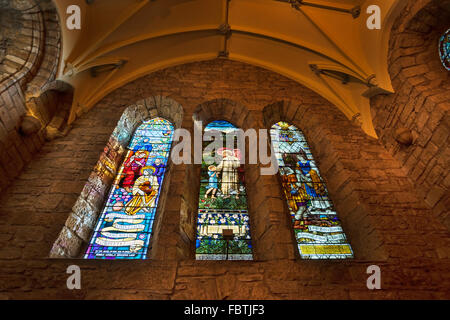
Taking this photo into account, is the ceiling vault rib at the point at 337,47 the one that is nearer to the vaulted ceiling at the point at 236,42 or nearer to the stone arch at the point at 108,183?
the vaulted ceiling at the point at 236,42

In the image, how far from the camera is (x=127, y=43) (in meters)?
5.06

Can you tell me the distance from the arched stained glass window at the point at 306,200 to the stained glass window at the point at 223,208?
2.22ft

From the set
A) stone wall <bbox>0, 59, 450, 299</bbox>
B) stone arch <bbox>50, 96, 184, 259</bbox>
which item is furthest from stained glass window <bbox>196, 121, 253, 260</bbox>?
stone arch <bbox>50, 96, 184, 259</bbox>

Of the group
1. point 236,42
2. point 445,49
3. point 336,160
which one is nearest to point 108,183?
point 336,160

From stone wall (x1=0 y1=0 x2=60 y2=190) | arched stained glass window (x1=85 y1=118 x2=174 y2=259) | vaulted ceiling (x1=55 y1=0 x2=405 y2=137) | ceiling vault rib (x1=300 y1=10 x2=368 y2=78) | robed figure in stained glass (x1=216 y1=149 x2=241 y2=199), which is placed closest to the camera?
arched stained glass window (x1=85 y1=118 x2=174 y2=259)

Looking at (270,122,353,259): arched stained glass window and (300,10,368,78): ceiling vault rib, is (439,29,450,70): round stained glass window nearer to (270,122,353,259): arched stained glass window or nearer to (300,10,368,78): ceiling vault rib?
(300,10,368,78): ceiling vault rib

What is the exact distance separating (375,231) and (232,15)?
4.59m

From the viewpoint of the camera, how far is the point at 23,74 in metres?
3.73

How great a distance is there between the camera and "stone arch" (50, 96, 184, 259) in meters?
3.15

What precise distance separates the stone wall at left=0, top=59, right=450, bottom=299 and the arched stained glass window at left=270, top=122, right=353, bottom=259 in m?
0.15

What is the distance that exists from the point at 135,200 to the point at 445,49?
485 cm

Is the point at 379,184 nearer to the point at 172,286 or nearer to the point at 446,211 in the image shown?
the point at 446,211

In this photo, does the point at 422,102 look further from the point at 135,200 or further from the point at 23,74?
the point at 23,74
